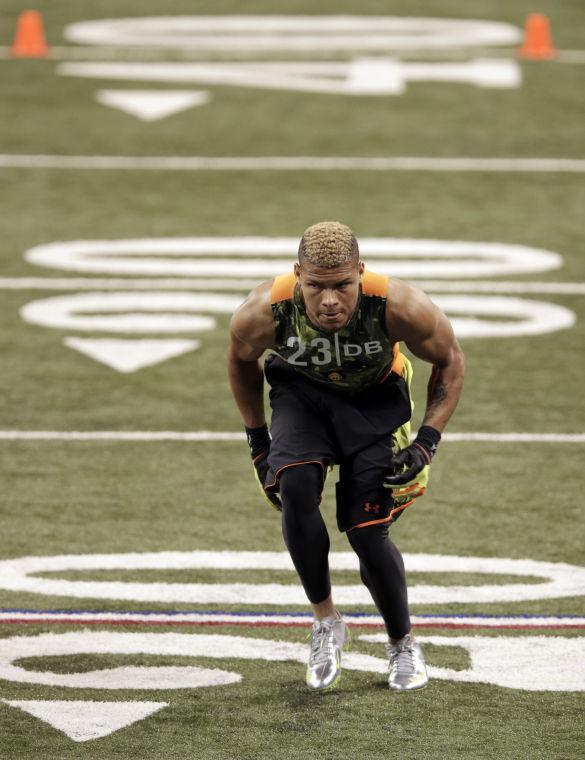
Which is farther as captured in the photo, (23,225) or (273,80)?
(273,80)

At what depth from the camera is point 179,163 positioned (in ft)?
47.5

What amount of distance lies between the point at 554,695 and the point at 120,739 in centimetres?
139

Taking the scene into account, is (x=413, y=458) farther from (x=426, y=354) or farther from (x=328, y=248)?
(x=328, y=248)

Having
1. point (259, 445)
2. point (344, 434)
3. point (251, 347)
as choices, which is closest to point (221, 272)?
point (259, 445)

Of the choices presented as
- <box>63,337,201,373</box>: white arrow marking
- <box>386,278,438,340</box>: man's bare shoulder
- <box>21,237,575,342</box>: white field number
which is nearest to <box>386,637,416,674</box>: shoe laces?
<box>386,278,438,340</box>: man's bare shoulder

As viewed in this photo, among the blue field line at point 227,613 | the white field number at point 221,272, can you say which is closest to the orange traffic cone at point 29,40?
the white field number at point 221,272

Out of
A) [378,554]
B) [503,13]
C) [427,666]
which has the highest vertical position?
[378,554]

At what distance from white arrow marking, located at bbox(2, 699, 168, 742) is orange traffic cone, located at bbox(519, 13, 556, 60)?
551 inches

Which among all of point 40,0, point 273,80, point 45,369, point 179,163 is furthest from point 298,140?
point 40,0

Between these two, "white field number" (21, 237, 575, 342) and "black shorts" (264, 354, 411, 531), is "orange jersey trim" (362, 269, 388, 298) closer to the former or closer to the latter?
"black shorts" (264, 354, 411, 531)

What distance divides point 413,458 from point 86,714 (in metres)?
1.28

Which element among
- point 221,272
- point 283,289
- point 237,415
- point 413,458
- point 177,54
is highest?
point 283,289

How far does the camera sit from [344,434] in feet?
17.3

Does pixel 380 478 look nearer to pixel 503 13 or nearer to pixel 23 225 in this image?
pixel 23 225
